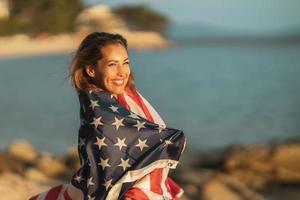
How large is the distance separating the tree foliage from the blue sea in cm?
96

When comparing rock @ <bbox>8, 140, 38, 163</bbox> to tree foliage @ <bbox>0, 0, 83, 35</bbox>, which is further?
tree foliage @ <bbox>0, 0, 83, 35</bbox>

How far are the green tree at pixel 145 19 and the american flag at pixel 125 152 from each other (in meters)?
21.8

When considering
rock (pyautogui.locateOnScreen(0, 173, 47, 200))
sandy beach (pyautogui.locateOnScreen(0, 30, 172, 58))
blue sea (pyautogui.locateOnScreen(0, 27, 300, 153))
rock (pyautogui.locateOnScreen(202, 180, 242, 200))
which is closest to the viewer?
rock (pyautogui.locateOnScreen(0, 173, 47, 200))

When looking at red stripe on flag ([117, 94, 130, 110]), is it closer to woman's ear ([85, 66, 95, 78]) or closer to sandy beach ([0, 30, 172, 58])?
woman's ear ([85, 66, 95, 78])

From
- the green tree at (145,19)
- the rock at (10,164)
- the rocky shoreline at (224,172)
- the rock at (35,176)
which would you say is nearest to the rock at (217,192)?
the rocky shoreline at (224,172)

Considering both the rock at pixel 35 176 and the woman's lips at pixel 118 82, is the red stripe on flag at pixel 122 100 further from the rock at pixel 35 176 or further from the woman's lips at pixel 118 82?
the rock at pixel 35 176

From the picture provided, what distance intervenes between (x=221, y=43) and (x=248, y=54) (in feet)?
12.7

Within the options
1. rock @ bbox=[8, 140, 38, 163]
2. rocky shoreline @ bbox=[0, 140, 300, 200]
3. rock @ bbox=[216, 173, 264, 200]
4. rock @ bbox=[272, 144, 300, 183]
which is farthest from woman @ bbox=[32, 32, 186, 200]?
rock @ bbox=[272, 144, 300, 183]

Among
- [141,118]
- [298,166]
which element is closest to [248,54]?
[298,166]

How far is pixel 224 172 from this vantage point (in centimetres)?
974

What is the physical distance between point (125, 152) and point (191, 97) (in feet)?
58.8

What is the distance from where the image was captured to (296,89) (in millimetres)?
21484

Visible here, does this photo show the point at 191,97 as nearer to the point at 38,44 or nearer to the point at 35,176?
the point at 38,44

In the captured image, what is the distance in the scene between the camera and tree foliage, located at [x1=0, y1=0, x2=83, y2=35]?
23266mm
